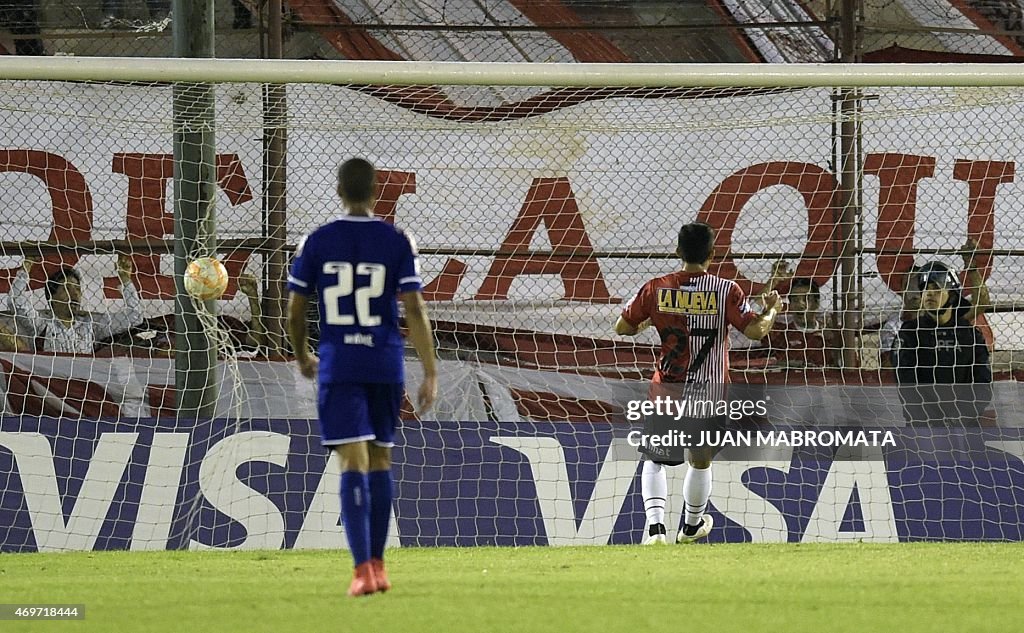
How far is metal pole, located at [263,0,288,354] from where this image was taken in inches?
380

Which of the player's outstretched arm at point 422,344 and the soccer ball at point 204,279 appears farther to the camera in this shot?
the soccer ball at point 204,279

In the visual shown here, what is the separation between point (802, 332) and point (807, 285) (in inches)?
15.8

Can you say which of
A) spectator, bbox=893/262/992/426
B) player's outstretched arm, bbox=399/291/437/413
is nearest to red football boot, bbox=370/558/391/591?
player's outstretched arm, bbox=399/291/437/413

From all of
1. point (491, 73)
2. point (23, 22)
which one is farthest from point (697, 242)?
point (23, 22)

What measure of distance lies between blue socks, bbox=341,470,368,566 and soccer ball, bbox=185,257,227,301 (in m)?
2.98

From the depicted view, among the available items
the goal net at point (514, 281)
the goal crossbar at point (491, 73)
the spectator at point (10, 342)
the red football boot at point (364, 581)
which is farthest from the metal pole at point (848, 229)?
the spectator at point (10, 342)

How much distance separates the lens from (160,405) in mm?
9609

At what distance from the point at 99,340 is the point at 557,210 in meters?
3.86

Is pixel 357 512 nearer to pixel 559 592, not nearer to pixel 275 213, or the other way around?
pixel 559 592

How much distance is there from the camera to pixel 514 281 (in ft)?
35.7

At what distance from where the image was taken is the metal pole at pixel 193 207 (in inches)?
337

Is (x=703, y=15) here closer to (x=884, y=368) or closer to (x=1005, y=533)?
(x=884, y=368)

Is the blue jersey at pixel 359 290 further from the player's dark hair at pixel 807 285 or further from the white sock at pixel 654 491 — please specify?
the player's dark hair at pixel 807 285

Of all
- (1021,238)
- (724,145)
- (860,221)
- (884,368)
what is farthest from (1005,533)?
(724,145)
